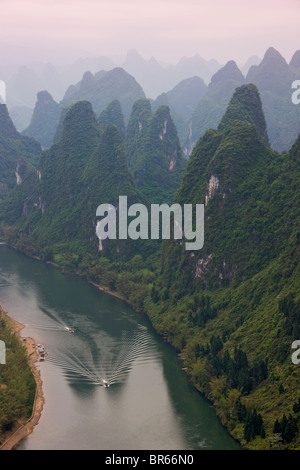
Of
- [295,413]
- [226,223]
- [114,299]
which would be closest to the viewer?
[295,413]

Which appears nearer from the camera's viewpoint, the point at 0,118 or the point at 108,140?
the point at 108,140

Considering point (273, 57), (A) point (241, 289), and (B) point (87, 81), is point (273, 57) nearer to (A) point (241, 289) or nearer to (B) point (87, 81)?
(B) point (87, 81)

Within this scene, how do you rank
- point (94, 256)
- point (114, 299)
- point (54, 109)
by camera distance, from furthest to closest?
1. point (54, 109)
2. point (94, 256)
3. point (114, 299)

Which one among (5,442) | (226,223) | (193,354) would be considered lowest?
(5,442)

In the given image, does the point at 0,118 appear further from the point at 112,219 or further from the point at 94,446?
the point at 94,446

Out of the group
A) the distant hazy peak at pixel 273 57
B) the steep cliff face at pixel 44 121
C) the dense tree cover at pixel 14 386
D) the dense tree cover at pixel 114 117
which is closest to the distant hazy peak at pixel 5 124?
the dense tree cover at pixel 114 117

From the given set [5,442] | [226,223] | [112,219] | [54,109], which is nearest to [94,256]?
[112,219]

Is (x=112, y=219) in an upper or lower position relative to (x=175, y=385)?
upper

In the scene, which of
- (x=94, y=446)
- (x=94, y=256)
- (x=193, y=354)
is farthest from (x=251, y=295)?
(x=94, y=256)
